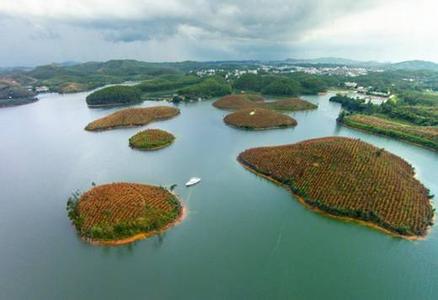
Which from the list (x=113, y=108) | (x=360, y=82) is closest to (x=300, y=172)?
(x=113, y=108)

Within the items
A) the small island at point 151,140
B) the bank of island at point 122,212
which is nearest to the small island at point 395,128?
the small island at point 151,140

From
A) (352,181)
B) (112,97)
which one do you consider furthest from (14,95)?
(352,181)

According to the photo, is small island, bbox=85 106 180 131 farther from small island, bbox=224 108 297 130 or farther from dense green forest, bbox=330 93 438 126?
dense green forest, bbox=330 93 438 126

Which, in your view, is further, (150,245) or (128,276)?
(150,245)

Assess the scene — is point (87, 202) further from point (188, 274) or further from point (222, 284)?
point (222, 284)

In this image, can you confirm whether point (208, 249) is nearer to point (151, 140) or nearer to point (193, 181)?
point (193, 181)

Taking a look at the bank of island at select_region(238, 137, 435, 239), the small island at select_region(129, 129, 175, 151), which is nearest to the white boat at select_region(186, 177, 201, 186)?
the bank of island at select_region(238, 137, 435, 239)
